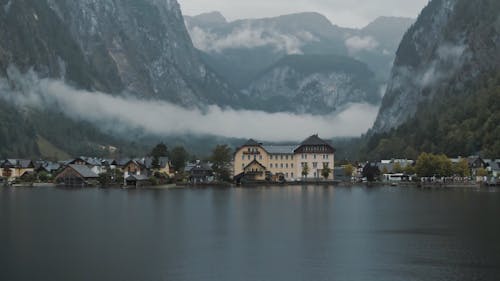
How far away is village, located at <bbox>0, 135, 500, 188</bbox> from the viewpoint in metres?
142

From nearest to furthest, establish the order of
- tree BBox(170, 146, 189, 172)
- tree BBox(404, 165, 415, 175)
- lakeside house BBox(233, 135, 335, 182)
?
1. lakeside house BBox(233, 135, 335, 182)
2. tree BBox(404, 165, 415, 175)
3. tree BBox(170, 146, 189, 172)

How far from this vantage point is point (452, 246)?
1823 inches

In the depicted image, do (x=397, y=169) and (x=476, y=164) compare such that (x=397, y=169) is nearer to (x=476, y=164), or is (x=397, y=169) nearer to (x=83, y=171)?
(x=476, y=164)

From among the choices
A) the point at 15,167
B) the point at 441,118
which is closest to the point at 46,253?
the point at 15,167

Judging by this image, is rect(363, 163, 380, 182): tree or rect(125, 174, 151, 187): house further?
rect(363, 163, 380, 182): tree

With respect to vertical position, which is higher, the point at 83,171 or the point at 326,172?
→ the point at 83,171

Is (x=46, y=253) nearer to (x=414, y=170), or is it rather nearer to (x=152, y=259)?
(x=152, y=259)

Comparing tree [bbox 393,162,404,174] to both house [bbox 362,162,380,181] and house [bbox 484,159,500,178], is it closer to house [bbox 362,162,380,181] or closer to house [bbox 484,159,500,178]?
house [bbox 362,162,380,181]

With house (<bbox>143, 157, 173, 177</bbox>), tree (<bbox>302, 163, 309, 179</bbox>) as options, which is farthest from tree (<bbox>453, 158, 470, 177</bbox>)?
house (<bbox>143, 157, 173, 177</bbox>)

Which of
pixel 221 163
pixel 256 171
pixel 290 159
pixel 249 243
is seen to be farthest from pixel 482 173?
pixel 249 243

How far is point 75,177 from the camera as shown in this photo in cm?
14162

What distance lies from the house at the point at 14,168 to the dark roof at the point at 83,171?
2039 centimetres

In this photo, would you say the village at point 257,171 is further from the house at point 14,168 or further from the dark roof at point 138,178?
the dark roof at point 138,178

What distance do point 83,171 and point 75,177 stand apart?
2506 millimetres
